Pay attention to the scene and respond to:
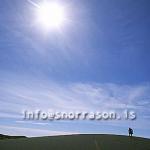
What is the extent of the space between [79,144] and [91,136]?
5398mm

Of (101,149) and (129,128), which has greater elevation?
(129,128)

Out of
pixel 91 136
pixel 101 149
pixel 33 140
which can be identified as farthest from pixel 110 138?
pixel 33 140

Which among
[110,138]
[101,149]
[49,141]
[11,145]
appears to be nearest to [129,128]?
[110,138]

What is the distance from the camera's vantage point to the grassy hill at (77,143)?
26.4m

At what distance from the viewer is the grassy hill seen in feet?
86.5

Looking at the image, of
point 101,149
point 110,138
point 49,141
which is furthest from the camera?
point 110,138

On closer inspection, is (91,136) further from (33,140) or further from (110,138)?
(33,140)

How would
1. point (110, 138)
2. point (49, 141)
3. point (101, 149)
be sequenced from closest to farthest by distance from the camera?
point (101, 149) < point (49, 141) < point (110, 138)

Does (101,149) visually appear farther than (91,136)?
No

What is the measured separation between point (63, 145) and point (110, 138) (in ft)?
22.5

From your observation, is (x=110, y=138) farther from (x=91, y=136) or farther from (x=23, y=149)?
(x=23, y=149)

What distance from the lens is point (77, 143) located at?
1112 inches

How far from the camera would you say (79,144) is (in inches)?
1091

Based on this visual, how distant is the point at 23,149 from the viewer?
26.0m
